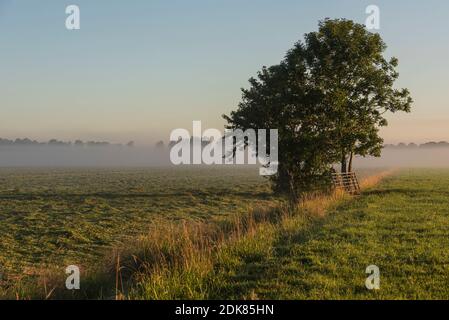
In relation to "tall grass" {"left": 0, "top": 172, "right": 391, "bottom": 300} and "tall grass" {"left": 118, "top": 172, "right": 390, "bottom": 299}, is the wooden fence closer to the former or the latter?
"tall grass" {"left": 118, "top": 172, "right": 390, "bottom": 299}

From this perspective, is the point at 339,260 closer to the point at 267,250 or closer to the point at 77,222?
the point at 267,250

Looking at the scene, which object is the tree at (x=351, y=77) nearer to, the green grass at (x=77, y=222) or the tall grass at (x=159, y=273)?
the green grass at (x=77, y=222)

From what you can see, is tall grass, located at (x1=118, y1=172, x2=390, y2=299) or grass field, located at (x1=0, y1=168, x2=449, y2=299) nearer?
tall grass, located at (x1=118, y1=172, x2=390, y2=299)

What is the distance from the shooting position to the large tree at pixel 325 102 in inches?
1310

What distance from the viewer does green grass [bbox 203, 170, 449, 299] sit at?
31.0ft

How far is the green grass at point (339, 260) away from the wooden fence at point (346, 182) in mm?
14311

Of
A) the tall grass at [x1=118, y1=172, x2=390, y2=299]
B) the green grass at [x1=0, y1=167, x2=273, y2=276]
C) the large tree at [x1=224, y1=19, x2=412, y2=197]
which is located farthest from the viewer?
the large tree at [x1=224, y1=19, x2=412, y2=197]

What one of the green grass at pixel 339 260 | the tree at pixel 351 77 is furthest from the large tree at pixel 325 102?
the green grass at pixel 339 260

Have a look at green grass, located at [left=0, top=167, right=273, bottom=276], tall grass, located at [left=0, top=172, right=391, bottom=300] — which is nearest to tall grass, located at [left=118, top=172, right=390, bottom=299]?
tall grass, located at [left=0, top=172, right=391, bottom=300]

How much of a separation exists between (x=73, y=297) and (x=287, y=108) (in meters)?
25.7

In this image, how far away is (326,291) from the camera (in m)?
9.29

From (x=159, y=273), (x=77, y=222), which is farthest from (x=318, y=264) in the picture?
(x=77, y=222)

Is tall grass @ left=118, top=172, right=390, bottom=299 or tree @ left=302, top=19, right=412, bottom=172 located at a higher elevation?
tree @ left=302, top=19, right=412, bottom=172

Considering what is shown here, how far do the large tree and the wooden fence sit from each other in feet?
3.58
